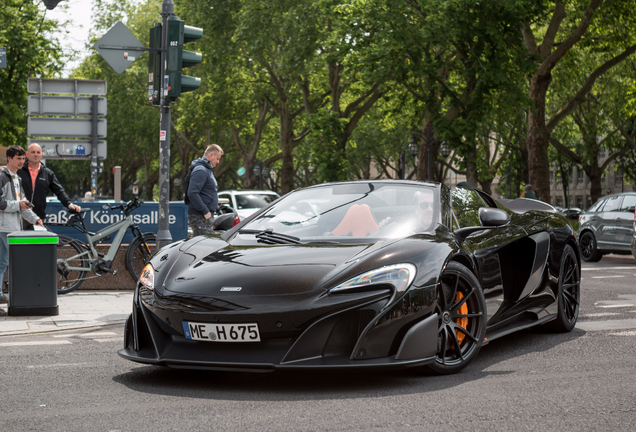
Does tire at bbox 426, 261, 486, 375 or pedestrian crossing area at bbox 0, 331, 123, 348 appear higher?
tire at bbox 426, 261, 486, 375

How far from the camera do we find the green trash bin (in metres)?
8.20

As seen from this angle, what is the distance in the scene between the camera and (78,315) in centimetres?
855

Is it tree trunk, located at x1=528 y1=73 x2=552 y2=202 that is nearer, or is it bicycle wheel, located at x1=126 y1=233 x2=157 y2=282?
bicycle wheel, located at x1=126 y1=233 x2=157 y2=282

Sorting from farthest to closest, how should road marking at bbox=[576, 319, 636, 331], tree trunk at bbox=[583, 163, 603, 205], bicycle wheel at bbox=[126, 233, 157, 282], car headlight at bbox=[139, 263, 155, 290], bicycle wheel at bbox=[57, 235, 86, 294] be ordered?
tree trunk at bbox=[583, 163, 603, 205] → bicycle wheel at bbox=[126, 233, 157, 282] → bicycle wheel at bbox=[57, 235, 86, 294] → road marking at bbox=[576, 319, 636, 331] → car headlight at bbox=[139, 263, 155, 290]

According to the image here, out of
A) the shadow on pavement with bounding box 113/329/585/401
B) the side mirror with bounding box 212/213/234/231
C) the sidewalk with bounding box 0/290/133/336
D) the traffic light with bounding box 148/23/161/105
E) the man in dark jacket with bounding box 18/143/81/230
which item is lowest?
the sidewalk with bounding box 0/290/133/336

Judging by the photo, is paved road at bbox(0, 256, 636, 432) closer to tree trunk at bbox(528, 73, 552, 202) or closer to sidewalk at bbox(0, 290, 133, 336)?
sidewalk at bbox(0, 290, 133, 336)

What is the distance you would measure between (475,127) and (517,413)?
20.5 m

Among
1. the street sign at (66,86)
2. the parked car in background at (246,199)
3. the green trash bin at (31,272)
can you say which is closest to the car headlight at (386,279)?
the green trash bin at (31,272)

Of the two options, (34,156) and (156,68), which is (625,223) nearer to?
(156,68)

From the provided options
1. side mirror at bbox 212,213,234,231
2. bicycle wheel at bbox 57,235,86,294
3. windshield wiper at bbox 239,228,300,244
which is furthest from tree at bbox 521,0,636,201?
windshield wiper at bbox 239,228,300,244

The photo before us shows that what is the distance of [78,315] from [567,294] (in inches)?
193

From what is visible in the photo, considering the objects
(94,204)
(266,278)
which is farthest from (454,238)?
(94,204)

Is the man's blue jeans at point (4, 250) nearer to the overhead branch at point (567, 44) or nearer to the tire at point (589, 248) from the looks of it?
the tire at point (589, 248)

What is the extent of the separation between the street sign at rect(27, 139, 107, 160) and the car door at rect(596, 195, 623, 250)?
10037 millimetres
